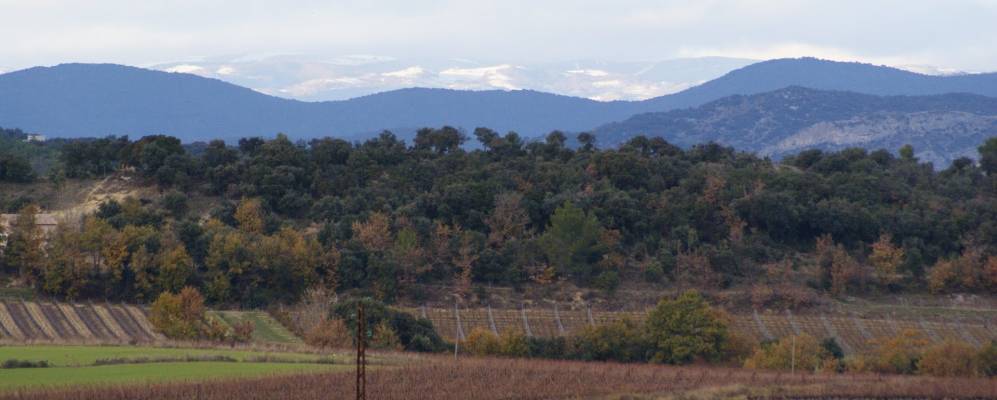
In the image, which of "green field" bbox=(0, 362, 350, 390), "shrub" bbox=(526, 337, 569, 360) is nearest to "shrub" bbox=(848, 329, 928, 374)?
"shrub" bbox=(526, 337, 569, 360)

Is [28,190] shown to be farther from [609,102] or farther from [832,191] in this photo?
[609,102]

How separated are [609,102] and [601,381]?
534 feet

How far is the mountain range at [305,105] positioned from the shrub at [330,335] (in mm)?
97365

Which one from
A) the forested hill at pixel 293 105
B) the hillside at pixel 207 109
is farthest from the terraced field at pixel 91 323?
the hillside at pixel 207 109

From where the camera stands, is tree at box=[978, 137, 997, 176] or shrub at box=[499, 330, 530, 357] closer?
shrub at box=[499, 330, 530, 357]

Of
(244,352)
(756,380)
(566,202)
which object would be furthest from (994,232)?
(244,352)

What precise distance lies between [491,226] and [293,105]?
114788 mm

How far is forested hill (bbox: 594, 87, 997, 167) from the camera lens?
5162 inches

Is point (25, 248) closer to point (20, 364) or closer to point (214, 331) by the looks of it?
point (214, 331)

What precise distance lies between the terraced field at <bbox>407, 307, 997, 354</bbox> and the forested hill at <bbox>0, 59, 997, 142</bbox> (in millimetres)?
88042

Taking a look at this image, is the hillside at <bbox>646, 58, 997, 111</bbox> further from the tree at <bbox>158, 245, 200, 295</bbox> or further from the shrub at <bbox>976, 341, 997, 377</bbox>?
the shrub at <bbox>976, 341, 997, 377</bbox>

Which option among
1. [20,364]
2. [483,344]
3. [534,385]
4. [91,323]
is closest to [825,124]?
[483,344]

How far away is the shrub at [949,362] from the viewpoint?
3697 centimetres

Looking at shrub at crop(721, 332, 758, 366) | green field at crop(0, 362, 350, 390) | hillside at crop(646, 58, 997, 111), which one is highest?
hillside at crop(646, 58, 997, 111)
